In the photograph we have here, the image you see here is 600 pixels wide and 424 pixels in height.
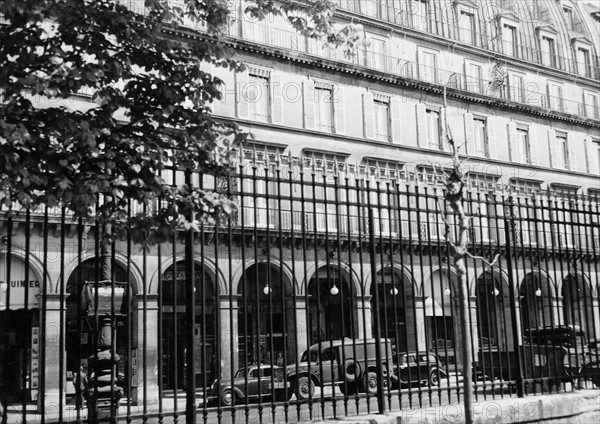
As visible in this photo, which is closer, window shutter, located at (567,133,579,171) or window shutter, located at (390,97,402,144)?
window shutter, located at (390,97,402,144)

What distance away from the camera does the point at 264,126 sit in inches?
1190

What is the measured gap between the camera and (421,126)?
115 ft

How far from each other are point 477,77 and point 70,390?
2493cm

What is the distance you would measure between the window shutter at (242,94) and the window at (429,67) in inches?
392

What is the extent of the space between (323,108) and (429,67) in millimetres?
6807

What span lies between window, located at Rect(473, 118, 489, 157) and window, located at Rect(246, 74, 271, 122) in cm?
1154

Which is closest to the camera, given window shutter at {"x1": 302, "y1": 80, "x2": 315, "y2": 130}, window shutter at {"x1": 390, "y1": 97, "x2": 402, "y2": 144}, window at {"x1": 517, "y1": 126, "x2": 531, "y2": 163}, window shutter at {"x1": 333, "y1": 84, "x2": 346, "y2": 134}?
window shutter at {"x1": 302, "y1": 80, "x2": 315, "y2": 130}

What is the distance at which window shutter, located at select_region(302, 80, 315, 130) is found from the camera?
31828 millimetres

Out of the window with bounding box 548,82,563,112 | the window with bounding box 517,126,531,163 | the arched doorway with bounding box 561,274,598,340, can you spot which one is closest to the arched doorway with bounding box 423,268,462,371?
the arched doorway with bounding box 561,274,598,340

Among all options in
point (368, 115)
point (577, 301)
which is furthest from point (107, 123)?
point (368, 115)

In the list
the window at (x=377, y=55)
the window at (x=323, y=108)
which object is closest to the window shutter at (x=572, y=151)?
the window at (x=377, y=55)

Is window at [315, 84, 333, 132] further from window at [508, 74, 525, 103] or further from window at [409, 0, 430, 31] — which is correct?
window at [508, 74, 525, 103]

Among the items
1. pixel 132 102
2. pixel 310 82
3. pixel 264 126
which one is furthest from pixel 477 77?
pixel 132 102

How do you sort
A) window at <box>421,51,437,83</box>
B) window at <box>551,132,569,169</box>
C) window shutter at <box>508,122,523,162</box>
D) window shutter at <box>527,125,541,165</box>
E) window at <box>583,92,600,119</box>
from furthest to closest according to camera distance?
window at <box>583,92,600,119</box> < window at <box>551,132,569,169</box> < window shutter at <box>527,125,541,165</box> < window shutter at <box>508,122,523,162</box> < window at <box>421,51,437,83</box>
